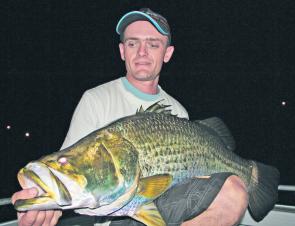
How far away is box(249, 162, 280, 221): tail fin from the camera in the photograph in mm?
2781

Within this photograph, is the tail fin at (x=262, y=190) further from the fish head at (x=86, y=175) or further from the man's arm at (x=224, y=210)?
the fish head at (x=86, y=175)

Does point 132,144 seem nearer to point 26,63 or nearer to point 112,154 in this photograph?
point 112,154

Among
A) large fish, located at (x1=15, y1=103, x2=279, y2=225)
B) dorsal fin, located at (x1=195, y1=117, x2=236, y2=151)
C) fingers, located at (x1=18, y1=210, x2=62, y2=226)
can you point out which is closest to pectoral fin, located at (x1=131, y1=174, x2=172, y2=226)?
large fish, located at (x1=15, y1=103, x2=279, y2=225)

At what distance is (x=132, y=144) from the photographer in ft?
7.12

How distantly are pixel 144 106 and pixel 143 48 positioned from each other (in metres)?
0.56

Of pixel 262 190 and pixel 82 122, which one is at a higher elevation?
pixel 82 122

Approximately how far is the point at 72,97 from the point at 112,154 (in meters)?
92.6

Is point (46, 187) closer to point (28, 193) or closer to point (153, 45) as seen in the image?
point (28, 193)

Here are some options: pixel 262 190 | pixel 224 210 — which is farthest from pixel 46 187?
pixel 262 190

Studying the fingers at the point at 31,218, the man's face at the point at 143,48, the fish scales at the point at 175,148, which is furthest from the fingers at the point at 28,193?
the man's face at the point at 143,48

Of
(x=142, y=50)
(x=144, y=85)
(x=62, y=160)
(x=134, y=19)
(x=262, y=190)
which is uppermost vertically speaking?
(x=134, y=19)

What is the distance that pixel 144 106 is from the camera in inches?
128

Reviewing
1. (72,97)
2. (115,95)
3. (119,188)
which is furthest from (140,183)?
(72,97)

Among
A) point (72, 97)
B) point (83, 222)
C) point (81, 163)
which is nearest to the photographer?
point (81, 163)
